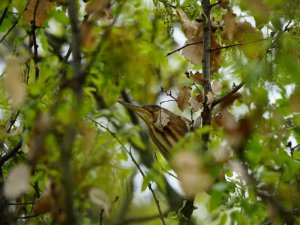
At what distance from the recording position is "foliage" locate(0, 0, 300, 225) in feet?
4.64

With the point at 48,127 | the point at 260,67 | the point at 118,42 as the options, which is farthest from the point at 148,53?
the point at 48,127

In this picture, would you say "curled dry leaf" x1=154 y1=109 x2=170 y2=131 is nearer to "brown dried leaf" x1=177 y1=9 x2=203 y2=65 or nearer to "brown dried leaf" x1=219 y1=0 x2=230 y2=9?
"brown dried leaf" x1=177 y1=9 x2=203 y2=65

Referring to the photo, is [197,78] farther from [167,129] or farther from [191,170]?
[191,170]

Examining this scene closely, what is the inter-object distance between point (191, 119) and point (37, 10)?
0.79 metres

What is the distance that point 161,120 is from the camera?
2.63m

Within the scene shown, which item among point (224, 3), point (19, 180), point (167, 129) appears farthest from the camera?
point (167, 129)

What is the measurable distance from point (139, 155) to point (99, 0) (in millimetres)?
2993

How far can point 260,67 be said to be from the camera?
59.4 inches

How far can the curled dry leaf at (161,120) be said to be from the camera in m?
2.61

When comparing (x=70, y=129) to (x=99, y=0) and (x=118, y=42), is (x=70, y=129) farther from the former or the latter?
(x=118, y=42)

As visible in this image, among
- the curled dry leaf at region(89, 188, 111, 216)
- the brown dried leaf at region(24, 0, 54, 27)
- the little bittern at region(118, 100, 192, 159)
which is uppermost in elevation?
the brown dried leaf at region(24, 0, 54, 27)

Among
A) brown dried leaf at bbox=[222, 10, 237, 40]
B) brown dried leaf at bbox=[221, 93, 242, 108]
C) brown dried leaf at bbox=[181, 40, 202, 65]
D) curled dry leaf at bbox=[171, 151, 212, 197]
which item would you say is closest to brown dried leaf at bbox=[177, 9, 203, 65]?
brown dried leaf at bbox=[181, 40, 202, 65]

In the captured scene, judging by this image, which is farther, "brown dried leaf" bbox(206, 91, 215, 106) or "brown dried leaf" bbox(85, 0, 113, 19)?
"brown dried leaf" bbox(206, 91, 215, 106)

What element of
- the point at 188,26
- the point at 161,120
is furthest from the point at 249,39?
the point at 161,120
